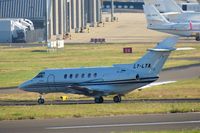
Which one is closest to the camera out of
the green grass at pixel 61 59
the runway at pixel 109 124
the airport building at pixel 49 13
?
the runway at pixel 109 124

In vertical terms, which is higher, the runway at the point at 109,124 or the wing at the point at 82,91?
the runway at the point at 109,124

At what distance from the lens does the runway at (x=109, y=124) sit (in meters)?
25.7

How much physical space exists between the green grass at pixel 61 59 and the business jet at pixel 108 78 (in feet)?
42.1

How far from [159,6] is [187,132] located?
130201 mm

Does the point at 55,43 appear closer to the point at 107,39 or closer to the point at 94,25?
the point at 107,39

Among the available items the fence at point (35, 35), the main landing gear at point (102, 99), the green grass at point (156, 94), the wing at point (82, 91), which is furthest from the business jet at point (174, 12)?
the main landing gear at point (102, 99)

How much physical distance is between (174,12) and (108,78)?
10224cm

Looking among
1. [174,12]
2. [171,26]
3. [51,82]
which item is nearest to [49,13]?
[171,26]

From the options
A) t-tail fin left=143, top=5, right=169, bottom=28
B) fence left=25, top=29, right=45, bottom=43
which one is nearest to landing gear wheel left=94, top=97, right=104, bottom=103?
fence left=25, top=29, right=45, bottom=43

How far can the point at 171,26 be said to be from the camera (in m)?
125

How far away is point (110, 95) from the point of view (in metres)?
45.8

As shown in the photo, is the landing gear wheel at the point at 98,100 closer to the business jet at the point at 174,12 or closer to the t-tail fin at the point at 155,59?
the t-tail fin at the point at 155,59

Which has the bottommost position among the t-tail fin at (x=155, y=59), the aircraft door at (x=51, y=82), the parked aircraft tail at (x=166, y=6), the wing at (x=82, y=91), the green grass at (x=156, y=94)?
the green grass at (x=156, y=94)

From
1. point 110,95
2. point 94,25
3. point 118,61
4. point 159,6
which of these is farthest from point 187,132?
point 94,25
